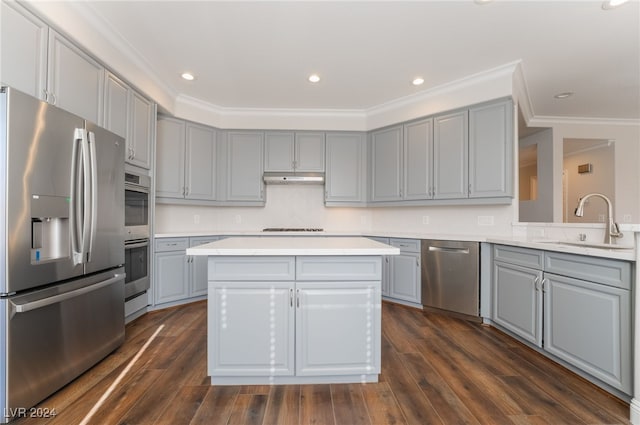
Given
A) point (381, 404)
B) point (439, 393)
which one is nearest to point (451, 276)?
point (439, 393)

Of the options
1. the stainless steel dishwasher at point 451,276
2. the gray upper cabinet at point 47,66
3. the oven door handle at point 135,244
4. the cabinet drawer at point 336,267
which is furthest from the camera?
the stainless steel dishwasher at point 451,276

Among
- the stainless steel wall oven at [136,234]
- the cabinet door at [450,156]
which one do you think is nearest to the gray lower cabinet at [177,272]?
the stainless steel wall oven at [136,234]

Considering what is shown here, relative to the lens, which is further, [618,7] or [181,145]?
[181,145]

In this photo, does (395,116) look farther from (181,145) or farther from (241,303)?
(241,303)

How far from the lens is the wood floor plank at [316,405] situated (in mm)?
1505

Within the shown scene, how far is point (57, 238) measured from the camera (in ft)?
5.61

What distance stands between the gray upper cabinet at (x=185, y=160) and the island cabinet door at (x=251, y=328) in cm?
239

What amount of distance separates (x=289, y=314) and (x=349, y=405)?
0.62m

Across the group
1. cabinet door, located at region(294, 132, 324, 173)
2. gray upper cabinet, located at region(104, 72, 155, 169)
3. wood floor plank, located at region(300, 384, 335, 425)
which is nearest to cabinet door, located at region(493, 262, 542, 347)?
wood floor plank, located at region(300, 384, 335, 425)

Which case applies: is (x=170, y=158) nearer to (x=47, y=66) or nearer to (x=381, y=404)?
(x=47, y=66)

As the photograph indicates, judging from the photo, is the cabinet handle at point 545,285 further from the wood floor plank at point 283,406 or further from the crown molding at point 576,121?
the crown molding at point 576,121

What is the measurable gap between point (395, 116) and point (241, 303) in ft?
10.8

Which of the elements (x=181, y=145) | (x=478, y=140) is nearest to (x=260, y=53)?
(x=181, y=145)

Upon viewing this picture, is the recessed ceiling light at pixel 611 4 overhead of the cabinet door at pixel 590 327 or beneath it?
overhead
